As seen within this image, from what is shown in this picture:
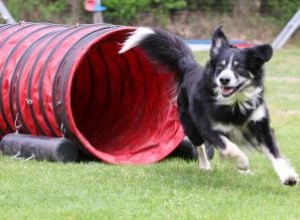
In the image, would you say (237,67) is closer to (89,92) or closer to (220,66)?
(220,66)

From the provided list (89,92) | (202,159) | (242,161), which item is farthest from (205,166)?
(89,92)

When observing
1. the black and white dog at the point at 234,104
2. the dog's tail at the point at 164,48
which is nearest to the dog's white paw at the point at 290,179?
the black and white dog at the point at 234,104

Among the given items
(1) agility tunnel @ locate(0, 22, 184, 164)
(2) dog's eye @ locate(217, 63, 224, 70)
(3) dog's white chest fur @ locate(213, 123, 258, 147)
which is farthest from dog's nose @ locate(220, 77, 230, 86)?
(1) agility tunnel @ locate(0, 22, 184, 164)

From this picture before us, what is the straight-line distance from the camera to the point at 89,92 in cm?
925

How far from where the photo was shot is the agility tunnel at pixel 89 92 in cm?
723

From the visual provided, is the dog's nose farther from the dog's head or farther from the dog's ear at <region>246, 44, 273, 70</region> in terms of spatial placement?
the dog's ear at <region>246, 44, 273, 70</region>

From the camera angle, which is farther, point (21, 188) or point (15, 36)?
point (15, 36)

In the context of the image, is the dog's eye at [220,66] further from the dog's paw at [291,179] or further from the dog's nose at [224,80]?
the dog's paw at [291,179]

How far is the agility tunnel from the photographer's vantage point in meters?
7.23

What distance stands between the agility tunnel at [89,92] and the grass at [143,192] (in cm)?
45

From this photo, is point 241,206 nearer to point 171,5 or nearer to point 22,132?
point 22,132

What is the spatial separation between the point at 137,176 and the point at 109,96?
2.79 m

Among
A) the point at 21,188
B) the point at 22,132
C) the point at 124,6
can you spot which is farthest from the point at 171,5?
the point at 21,188

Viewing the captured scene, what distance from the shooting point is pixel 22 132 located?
25.7ft
